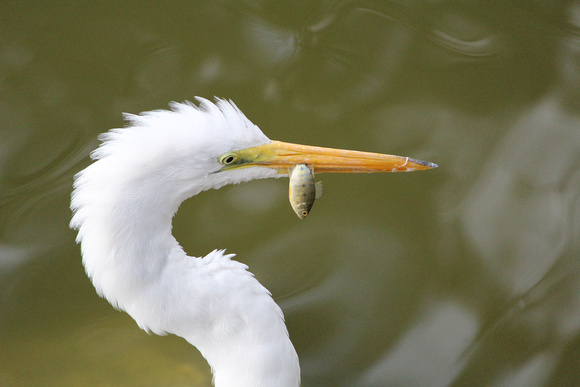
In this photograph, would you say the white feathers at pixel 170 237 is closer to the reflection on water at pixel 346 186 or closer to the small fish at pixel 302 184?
the small fish at pixel 302 184

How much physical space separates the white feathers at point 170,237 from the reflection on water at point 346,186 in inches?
39.6

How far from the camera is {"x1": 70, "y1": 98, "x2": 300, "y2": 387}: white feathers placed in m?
2.23

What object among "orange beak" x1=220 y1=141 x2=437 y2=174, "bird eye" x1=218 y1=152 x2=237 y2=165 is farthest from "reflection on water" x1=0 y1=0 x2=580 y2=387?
"bird eye" x1=218 y1=152 x2=237 y2=165

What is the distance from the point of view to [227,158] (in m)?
2.40

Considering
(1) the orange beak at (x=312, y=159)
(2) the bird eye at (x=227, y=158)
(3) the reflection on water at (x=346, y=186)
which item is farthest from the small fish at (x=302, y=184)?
(3) the reflection on water at (x=346, y=186)

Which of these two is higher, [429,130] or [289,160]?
[289,160]

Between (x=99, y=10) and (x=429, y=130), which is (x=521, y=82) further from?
(x=99, y=10)

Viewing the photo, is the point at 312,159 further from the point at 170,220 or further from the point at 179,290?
the point at 179,290

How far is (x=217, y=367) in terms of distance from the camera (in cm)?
278

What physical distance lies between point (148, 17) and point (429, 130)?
235 cm

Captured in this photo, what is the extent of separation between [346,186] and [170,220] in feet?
5.94

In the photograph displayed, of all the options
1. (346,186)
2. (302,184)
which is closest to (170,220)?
(302,184)

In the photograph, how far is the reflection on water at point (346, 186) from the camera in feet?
11.7

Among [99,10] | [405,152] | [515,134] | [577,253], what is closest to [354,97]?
[405,152]
